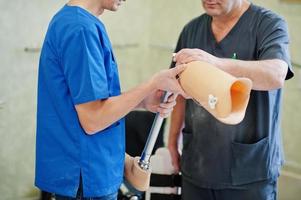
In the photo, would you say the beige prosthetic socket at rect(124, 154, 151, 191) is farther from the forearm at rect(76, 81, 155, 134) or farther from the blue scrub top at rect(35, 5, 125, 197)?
the forearm at rect(76, 81, 155, 134)

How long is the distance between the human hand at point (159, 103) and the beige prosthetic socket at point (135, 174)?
0.18m

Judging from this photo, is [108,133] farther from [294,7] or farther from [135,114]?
[294,7]

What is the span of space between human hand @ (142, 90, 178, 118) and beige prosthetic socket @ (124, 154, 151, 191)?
0.18 m

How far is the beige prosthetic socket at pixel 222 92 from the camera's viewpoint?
0.98 m

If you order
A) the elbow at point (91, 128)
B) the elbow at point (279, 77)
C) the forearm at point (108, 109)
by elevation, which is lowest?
the elbow at point (91, 128)

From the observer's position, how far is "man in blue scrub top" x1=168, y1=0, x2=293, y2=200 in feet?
5.02

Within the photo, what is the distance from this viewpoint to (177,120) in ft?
6.23

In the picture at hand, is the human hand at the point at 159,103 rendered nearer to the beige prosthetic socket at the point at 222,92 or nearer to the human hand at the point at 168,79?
the human hand at the point at 168,79

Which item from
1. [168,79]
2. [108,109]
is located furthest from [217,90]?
[108,109]

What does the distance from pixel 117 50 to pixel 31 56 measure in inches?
26.7

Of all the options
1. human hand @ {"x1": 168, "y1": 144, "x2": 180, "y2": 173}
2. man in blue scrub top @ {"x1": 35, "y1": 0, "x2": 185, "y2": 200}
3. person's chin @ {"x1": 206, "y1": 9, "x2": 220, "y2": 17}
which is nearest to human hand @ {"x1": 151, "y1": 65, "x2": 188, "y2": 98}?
man in blue scrub top @ {"x1": 35, "y1": 0, "x2": 185, "y2": 200}

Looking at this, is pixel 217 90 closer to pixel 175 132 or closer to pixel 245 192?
pixel 245 192

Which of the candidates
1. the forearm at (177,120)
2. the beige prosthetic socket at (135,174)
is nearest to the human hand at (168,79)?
the beige prosthetic socket at (135,174)

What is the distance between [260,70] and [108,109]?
49 centimetres
